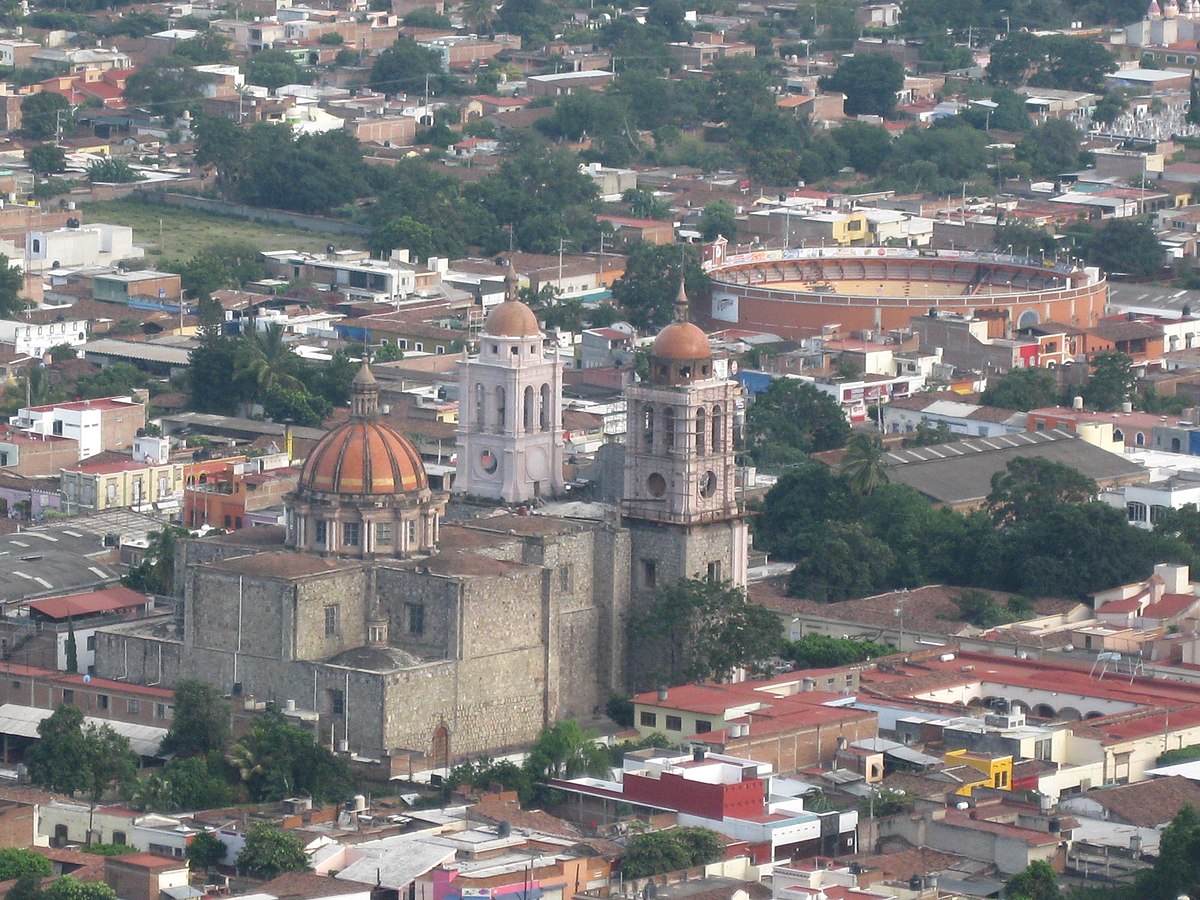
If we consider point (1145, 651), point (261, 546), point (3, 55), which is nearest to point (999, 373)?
point (1145, 651)

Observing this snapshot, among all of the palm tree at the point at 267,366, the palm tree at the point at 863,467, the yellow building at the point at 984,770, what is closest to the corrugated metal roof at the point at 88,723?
the yellow building at the point at 984,770

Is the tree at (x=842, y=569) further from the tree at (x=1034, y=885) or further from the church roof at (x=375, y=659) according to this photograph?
the tree at (x=1034, y=885)

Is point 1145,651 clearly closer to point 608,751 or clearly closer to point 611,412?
point 608,751

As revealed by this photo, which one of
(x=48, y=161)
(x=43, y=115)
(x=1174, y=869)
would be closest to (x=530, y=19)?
(x=43, y=115)

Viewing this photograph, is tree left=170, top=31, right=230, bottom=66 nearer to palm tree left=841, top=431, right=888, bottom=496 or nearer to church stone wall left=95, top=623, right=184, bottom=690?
palm tree left=841, top=431, right=888, bottom=496

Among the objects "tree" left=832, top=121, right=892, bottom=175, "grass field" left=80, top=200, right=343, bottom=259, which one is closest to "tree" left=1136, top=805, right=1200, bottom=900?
"grass field" left=80, top=200, right=343, bottom=259

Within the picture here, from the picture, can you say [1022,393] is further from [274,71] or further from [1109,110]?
[274,71]
